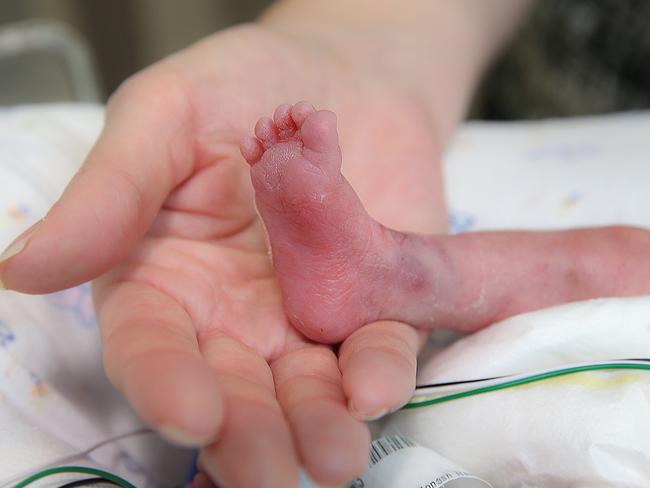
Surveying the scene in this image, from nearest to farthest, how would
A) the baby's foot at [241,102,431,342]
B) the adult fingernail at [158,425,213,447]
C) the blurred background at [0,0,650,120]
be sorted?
1. the adult fingernail at [158,425,213,447]
2. the baby's foot at [241,102,431,342]
3. the blurred background at [0,0,650,120]

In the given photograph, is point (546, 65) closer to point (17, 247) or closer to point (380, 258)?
point (380, 258)

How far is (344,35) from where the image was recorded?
89 cm

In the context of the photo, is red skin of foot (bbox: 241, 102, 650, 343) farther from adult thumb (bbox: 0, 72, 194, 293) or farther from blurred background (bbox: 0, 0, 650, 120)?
blurred background (bbox: 0, 0, 650, 120)

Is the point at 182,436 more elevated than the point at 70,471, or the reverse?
the point at 182,436

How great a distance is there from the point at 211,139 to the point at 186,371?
0.28 m

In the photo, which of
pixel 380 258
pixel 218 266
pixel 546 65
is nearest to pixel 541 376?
pixel 380 258

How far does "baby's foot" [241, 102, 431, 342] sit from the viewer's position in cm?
50

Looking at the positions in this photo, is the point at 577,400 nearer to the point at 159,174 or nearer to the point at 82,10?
the point at 159,174

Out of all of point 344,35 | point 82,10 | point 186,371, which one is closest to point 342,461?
point 186,371

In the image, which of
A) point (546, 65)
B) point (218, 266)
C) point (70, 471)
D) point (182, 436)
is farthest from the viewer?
point (546, 65)

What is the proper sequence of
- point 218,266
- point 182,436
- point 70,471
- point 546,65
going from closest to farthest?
point 182,436 < point 70,471 < point 218,266 < point 546,65

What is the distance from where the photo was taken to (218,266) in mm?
604

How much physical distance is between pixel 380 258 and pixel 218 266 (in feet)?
0.47

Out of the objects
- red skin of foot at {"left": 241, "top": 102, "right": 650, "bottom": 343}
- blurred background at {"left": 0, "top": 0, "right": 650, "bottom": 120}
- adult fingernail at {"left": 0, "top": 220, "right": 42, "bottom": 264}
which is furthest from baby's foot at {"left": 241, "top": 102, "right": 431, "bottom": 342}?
blurred background at {"left": 0, "top": 0, "right": 650, "bottom": 120}
